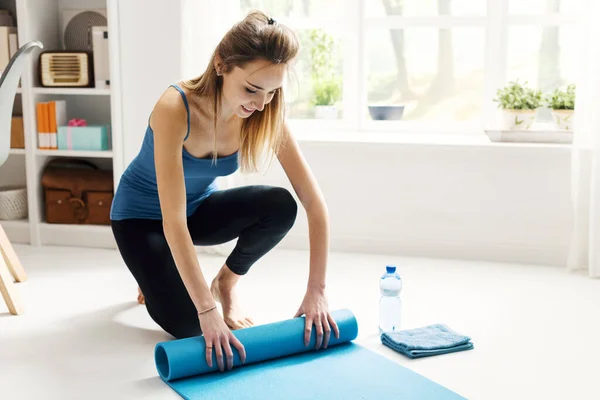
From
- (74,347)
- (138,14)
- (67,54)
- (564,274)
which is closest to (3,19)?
(67,54)

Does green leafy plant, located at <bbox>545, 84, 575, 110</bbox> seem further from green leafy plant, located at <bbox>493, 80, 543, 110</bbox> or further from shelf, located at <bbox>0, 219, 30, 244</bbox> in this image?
shelf, located at <bbox>0, 219, 30, 244</bbox>

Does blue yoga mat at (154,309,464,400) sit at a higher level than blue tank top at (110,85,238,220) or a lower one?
lower

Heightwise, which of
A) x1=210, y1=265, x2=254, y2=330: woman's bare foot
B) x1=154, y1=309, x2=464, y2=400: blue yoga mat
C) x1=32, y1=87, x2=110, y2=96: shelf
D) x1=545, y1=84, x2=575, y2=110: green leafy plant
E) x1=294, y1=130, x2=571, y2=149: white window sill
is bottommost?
x1=154, y1=309, x2=464, y2=400: blue yoga mat

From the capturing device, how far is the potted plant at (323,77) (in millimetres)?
3850

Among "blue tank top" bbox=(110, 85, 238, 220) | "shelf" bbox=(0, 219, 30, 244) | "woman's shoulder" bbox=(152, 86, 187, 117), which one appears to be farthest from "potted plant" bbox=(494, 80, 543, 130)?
A: "shelf" bbox=(0, 219, 30, 244)

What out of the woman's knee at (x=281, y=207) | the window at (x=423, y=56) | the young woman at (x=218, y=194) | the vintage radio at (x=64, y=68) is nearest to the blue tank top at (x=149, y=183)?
the young woman at (x=218, y=194)

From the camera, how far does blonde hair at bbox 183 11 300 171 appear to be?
1.95m

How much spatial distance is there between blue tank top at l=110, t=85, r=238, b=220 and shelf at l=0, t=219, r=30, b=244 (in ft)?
4.73

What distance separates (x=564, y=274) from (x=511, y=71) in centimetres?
104

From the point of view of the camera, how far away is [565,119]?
135 inches

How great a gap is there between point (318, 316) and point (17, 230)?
2115 mm

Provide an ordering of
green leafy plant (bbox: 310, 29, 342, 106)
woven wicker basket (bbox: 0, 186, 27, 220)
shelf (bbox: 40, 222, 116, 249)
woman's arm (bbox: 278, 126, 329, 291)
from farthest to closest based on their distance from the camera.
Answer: green leafy plant (bbox: 310, 29, 342, 106)
woven wicker basket (bbox: 0, 186, 27, 220)
shelf (bbox: 40, 222, 116, 249)
woman's arm (bbox: 278, 126, 329, 291)

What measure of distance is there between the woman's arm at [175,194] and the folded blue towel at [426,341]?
2.05ft

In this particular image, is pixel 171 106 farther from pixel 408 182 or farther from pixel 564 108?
pixel 564 108
